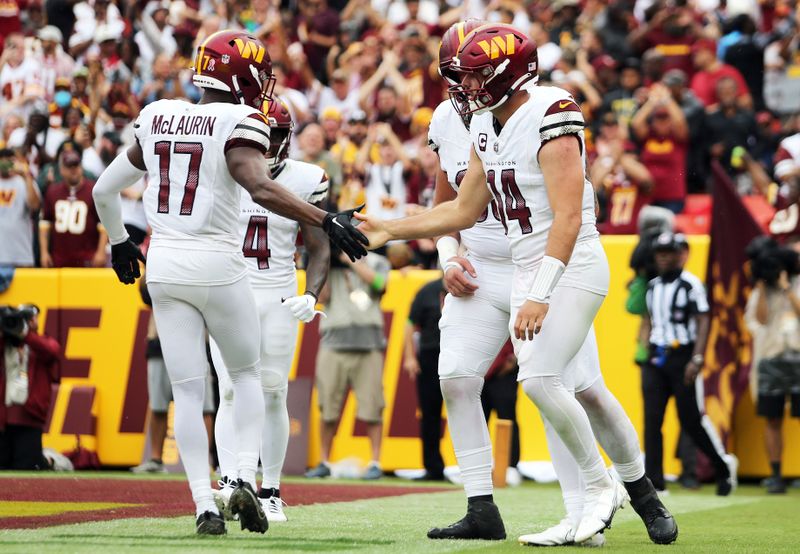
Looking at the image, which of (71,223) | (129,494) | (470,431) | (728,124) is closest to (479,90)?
(470,431)

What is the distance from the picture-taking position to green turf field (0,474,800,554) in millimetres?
5660

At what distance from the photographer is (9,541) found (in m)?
5.68

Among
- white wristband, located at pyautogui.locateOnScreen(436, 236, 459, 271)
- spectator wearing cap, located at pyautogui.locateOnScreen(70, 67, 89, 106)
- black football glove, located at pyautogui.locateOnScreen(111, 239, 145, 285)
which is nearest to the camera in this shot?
black football glove, located at pyautogui.locateOnScreen(111, 239, 145, 285)

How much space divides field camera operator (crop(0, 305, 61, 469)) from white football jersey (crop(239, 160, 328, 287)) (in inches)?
210

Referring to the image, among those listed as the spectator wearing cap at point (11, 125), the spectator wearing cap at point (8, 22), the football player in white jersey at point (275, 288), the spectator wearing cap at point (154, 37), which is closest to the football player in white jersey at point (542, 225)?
the football player in white jersey at point (275, 288)

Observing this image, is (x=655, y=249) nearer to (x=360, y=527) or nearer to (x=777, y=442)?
(x=777, y=442)

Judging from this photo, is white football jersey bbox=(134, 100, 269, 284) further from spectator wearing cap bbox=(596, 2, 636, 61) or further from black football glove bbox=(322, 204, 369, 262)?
spectator wearing cap bbox=(596, 2, 636, 61)

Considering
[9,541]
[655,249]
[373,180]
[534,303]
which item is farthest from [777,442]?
[9,541]

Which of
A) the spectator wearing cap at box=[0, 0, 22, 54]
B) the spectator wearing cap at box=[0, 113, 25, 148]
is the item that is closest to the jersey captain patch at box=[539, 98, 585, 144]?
the spectator wearing cap at box=[0, 113, 25, 148]

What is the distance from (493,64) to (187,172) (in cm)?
140

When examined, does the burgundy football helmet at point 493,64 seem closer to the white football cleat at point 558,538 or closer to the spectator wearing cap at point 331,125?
the white football cleat at point 558,538

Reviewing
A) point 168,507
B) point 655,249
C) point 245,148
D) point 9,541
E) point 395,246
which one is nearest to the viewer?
point 9,541

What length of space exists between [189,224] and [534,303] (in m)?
1.55

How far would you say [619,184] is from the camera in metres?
13.8
